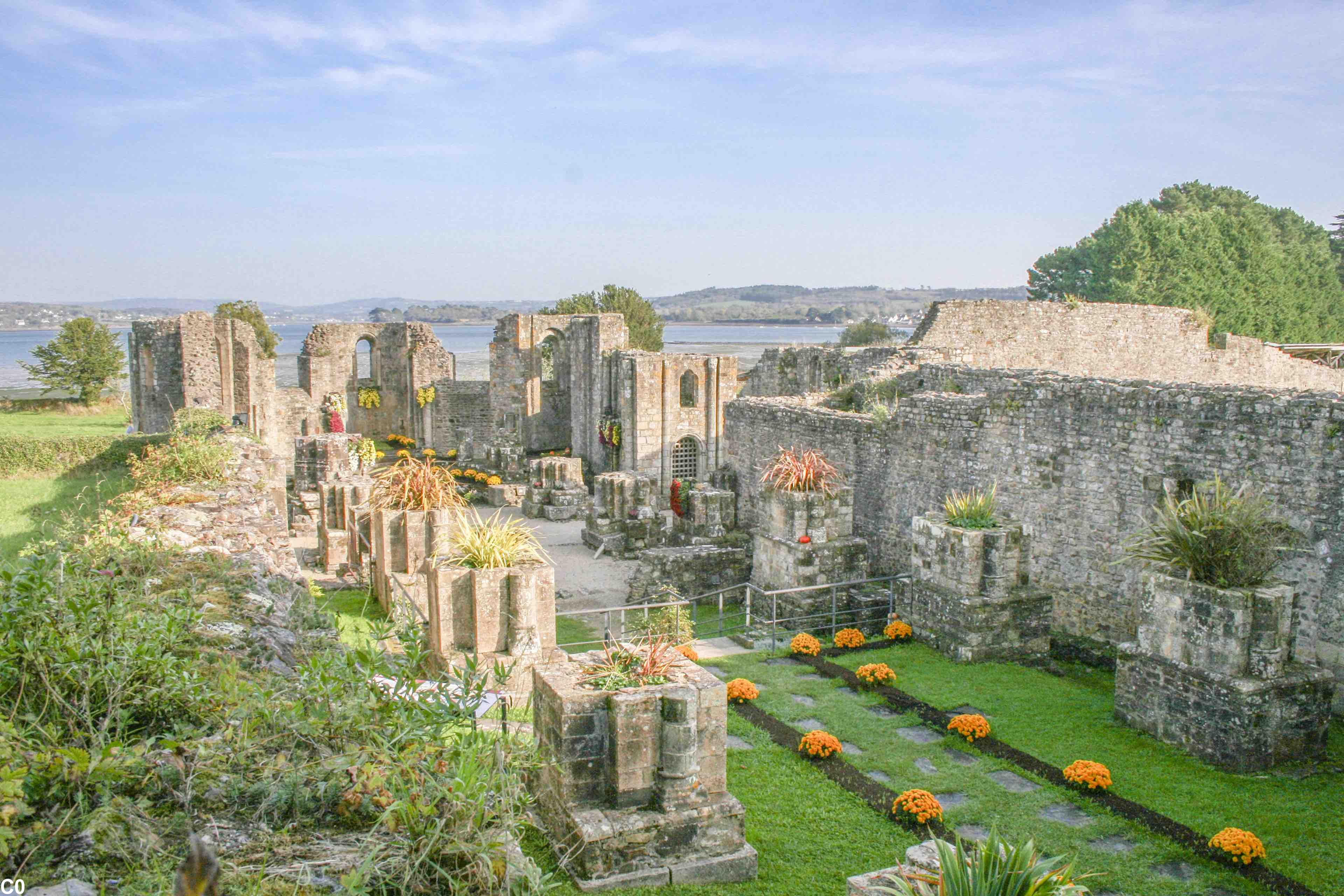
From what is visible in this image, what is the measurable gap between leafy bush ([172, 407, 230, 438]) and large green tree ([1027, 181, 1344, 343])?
110 feet

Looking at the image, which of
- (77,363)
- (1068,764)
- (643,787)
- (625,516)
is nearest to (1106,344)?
(625,516)

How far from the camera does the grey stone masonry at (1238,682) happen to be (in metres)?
8.73

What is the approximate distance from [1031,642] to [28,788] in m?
11.4

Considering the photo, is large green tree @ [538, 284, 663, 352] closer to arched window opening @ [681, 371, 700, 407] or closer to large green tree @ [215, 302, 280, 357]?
large green tree @ [215, 302, 280, 357]

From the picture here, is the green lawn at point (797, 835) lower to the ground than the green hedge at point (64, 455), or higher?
lower

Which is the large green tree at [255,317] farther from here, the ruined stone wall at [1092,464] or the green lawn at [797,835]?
the green lawn at [797,835]

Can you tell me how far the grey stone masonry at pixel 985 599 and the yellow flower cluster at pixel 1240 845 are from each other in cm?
479

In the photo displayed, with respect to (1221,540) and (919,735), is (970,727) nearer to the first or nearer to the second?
(919,735)

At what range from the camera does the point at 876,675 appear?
11.2 metres

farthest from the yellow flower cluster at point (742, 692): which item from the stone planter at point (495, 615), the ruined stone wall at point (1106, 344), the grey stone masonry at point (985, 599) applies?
the ruined stone wall at point (1106, 344)

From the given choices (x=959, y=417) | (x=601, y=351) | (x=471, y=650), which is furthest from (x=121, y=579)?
(x=601, y=351)

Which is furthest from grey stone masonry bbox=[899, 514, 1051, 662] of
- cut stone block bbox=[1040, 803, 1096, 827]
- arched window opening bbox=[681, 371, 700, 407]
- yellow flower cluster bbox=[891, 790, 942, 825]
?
arched window opening bbox=[681, 371, 700, 407]

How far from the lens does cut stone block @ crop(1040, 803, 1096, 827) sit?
784 centimetres

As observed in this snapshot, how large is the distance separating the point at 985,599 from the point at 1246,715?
3.71 meters
